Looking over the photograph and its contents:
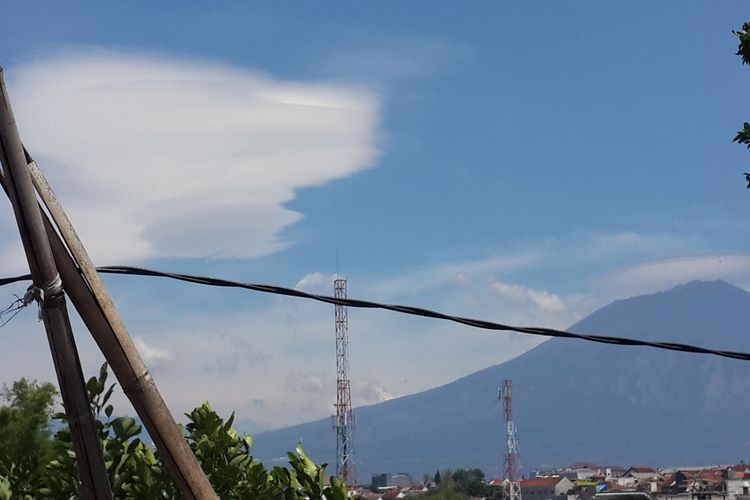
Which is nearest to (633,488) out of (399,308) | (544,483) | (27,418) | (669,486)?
(669,486)

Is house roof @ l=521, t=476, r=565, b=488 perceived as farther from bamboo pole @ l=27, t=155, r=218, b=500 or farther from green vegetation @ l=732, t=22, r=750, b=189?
bamboo pole @ l=27, t=155, r=218, b=500

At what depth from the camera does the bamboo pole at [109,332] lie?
5.14 m

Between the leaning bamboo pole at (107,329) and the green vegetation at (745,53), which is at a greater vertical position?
the green vegetation at (745,53)

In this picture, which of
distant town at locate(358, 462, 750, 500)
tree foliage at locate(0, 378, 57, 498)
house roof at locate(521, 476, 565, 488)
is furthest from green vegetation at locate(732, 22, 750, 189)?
house roof at locate(521, 476, 565, 488)

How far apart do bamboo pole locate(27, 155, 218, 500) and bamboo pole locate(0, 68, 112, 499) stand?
0.29 feet

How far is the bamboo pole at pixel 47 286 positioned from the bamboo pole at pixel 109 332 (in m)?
0.09

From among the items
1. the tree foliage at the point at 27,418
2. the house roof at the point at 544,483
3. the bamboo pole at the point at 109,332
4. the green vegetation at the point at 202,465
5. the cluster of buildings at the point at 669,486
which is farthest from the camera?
the house roof at the point at 544,483

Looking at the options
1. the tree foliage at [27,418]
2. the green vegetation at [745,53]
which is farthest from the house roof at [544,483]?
the green vegetation at [745,53]

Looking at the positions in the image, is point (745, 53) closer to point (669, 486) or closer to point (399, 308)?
point (399, 308)

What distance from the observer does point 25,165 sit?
5082 mm

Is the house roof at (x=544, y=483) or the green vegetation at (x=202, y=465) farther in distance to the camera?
the house roof at (x=544, y=483)

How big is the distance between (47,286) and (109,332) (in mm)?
335

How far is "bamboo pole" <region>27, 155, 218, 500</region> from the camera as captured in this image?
5145mm

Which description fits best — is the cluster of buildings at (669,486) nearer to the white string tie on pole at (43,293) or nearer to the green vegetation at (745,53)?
the green vegetation at (745,53)
